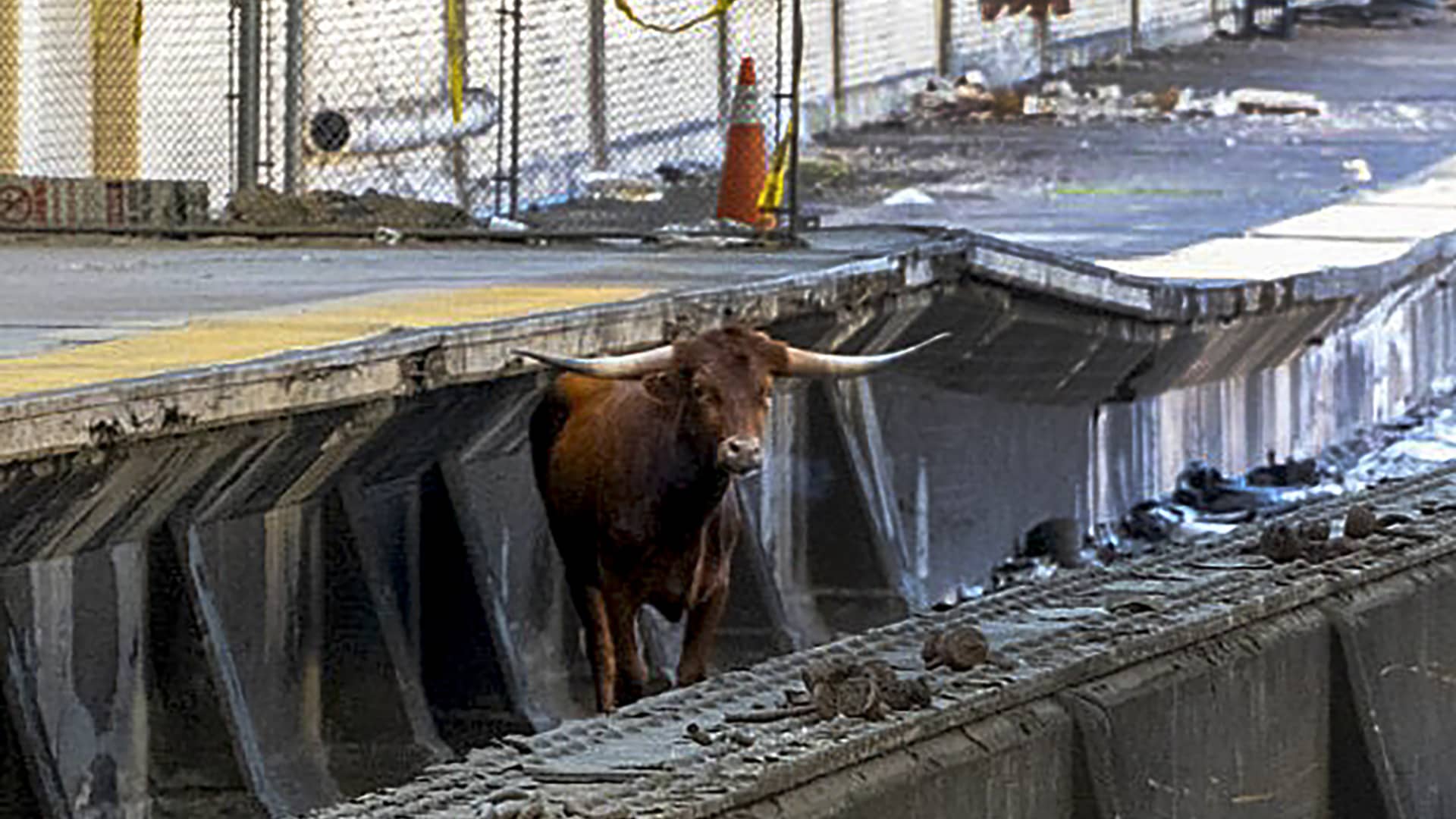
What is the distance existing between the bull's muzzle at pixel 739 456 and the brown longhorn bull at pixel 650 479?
224 mm

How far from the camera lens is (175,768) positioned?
11469 millimetres

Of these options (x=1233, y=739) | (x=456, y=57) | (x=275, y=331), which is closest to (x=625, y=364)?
(x=275, y=331)

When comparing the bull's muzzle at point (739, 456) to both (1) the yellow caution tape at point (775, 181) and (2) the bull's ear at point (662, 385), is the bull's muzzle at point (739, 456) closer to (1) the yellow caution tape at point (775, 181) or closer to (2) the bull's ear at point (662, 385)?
(2) the bull's ear at point (662, 385)

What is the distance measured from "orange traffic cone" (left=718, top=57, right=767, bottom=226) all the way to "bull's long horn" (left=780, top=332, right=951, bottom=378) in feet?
26.6

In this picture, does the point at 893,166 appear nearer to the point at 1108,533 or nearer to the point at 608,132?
the point at 608,132

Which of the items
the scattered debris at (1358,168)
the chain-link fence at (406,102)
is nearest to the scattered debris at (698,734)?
the chain-link fence at (406,102)

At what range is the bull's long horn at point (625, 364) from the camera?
1292cm

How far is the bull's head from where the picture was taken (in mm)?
12977

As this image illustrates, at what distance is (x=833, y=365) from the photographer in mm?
13461

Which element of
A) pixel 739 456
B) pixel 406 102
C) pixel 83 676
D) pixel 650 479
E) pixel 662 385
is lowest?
pixel 83 676

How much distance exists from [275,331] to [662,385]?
48.6 inches

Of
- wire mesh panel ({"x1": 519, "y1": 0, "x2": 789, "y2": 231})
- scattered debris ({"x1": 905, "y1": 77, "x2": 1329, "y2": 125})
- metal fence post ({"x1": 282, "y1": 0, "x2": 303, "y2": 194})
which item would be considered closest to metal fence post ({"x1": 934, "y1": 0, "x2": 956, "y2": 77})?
scattered debris ({"x1": 905, "y1": 77, "x2": 1329, "y2": 125})

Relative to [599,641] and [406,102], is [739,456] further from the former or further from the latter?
[406,102]

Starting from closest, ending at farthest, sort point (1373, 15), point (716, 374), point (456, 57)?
point (716, 374) → point (456, 57) → point (1373, 15)
